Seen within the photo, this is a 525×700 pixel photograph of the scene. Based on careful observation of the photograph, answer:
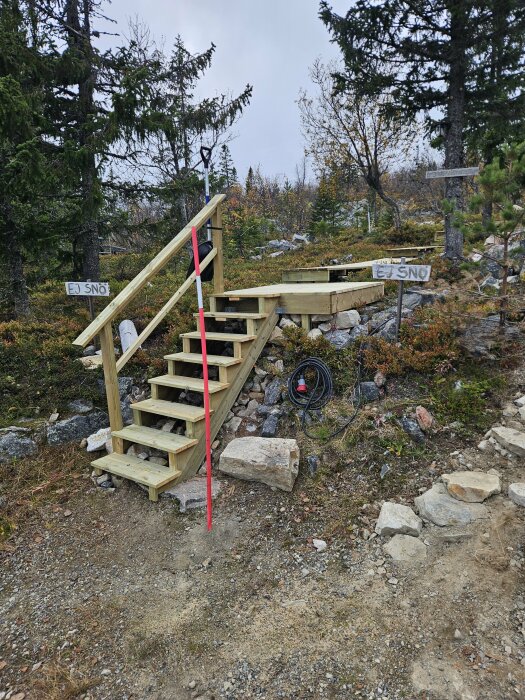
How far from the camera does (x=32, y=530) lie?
3.17 metres

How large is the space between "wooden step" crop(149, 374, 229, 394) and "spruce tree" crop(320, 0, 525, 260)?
5368mm

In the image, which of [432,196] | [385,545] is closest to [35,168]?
[385,545]

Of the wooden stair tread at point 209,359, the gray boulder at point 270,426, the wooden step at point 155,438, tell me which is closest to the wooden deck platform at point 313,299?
the wooden stair tread at point 209,359

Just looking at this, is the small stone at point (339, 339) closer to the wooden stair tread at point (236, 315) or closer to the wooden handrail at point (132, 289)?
the wooden stair tread at point (236, 315)

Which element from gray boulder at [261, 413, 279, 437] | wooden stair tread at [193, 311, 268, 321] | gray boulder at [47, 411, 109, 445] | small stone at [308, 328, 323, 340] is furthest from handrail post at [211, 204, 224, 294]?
gray boulder at [47, 411, 109, 445]

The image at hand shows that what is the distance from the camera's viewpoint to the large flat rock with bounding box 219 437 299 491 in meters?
3.23

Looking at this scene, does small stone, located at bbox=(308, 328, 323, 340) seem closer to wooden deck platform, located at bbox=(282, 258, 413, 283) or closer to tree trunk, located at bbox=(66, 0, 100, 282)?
wooden deck platform, located at bbox=(282, 258, 413, 283)

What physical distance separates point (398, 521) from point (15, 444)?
145 inches

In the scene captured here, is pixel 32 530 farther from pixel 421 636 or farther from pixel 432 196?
pixel 432 196

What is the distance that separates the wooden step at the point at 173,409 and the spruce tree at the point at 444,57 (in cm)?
568

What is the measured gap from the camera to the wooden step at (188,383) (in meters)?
3.81

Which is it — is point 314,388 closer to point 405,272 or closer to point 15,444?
point 405,272

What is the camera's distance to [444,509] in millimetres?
2680

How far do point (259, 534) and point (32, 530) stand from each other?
184 cm
